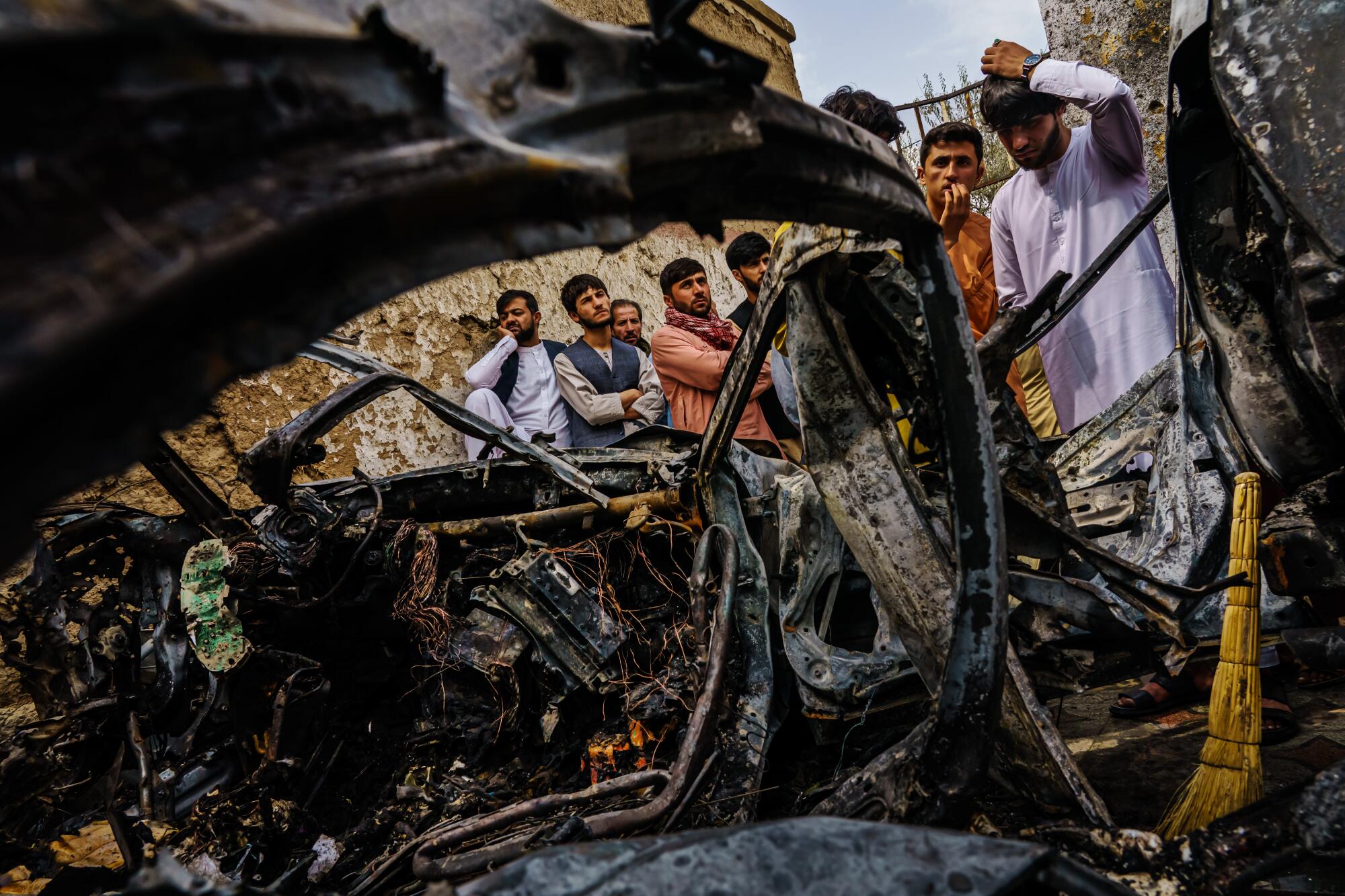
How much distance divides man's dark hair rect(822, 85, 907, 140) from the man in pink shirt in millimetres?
1307

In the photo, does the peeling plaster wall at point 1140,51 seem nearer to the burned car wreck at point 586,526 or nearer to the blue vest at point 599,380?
the burned car wreck at point 586,526

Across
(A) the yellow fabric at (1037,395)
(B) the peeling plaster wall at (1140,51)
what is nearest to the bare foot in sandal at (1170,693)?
(A) the yellow fabric at (1037,395)

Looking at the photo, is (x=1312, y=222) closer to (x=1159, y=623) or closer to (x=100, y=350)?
(x=1159, y=623)

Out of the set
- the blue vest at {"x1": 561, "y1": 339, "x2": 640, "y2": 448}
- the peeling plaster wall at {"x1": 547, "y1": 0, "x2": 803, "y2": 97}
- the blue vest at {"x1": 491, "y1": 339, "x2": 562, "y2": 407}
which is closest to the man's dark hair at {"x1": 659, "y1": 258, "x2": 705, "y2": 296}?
the blue vest at {"x1": 561, "y1": 339, "x2": 640, "y2": 448}

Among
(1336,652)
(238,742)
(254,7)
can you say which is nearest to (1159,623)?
(1336,652)

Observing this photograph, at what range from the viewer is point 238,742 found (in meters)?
3.29

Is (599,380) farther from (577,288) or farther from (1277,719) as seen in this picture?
(1277,719)

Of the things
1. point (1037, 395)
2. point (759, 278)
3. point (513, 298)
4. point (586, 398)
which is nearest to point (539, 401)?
point (586, 398)

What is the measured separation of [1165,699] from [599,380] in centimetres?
348

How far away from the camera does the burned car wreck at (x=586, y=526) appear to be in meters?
0.54

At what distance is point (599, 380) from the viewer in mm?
5020

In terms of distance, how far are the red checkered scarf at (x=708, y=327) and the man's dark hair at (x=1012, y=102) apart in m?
1.78

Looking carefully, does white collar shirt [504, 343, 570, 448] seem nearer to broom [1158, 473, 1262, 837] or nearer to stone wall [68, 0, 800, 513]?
stone wall [68, 0, 800, 513]

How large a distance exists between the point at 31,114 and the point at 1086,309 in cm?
403
